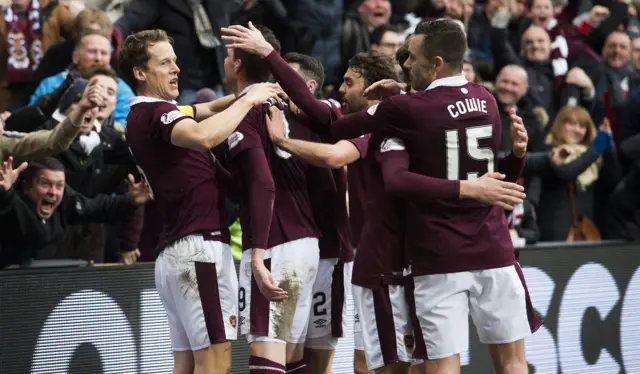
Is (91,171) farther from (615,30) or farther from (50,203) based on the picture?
(615,30)

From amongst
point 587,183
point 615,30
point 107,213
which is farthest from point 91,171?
point 615,30

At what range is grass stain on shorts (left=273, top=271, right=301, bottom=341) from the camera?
5527 millimetres

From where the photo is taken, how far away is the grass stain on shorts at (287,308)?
5527 millimetres

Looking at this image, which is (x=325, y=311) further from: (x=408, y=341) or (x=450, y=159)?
(x=450, y=159)

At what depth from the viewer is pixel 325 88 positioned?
959cm

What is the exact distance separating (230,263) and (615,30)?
8.97 meters

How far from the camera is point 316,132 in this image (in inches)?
229

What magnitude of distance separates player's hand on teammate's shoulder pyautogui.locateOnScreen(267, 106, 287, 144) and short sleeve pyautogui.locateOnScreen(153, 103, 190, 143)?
1.99 ft

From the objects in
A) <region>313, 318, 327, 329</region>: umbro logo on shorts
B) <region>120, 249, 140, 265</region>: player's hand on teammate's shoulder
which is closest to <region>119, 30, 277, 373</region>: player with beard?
<region>313, 318, 327, 329</region>: umbro logo on shorts

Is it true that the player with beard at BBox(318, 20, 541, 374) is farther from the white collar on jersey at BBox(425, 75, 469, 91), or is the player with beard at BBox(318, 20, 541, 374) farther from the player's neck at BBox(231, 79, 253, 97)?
the player's neck at BBox(231, 79, 253, 97)

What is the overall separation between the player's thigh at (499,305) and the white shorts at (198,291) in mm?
1291

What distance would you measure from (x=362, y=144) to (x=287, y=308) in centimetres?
103

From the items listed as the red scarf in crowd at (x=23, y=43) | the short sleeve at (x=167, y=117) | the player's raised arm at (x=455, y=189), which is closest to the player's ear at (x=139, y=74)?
the short sleeve at (x=167, y=117)

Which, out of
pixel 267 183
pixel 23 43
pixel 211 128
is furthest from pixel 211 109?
pixel 23 43
